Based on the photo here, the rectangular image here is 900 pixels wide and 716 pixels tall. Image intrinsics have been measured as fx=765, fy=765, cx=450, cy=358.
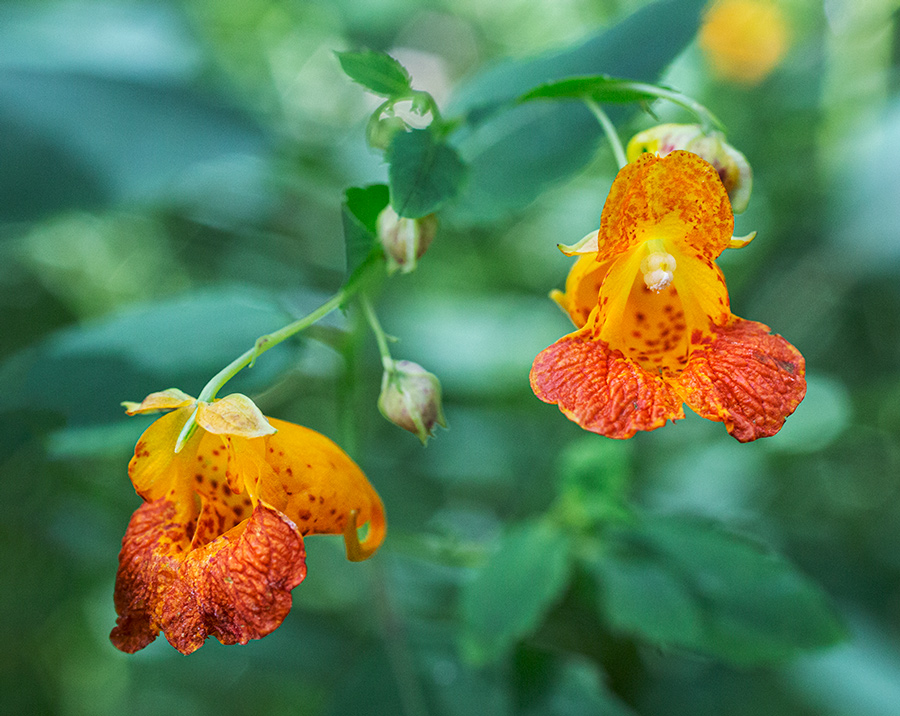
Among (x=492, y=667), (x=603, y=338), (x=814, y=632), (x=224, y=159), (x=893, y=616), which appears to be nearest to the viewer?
(x=603, y=338)

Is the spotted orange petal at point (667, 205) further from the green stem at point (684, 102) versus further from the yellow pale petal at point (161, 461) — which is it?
the yellow pale petal at point (161, 461)

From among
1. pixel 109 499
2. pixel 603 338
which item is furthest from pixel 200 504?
pixel 109 499

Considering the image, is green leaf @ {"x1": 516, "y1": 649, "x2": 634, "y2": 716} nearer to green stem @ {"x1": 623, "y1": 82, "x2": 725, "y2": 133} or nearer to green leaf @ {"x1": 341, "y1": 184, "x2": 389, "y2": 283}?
green leaf @ {"x1": 341, "y1": 184, "x2": 389, "y2": 283}

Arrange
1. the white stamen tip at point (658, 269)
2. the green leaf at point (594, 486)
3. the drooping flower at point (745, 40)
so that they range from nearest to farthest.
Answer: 1. the white stamen tip at point (658, 269)
2. the green leaf at point (594, 486)
3. the drooping flower at point (745, 40)

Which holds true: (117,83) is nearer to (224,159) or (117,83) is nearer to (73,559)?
(224,159)

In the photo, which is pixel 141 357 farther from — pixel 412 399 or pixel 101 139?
pixel 101 139

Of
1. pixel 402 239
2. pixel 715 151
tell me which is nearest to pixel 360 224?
pixel 402 239

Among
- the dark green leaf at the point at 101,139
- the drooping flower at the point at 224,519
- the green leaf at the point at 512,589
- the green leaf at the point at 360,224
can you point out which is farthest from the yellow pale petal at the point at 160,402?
the dark green leaf at the point at 101,139
